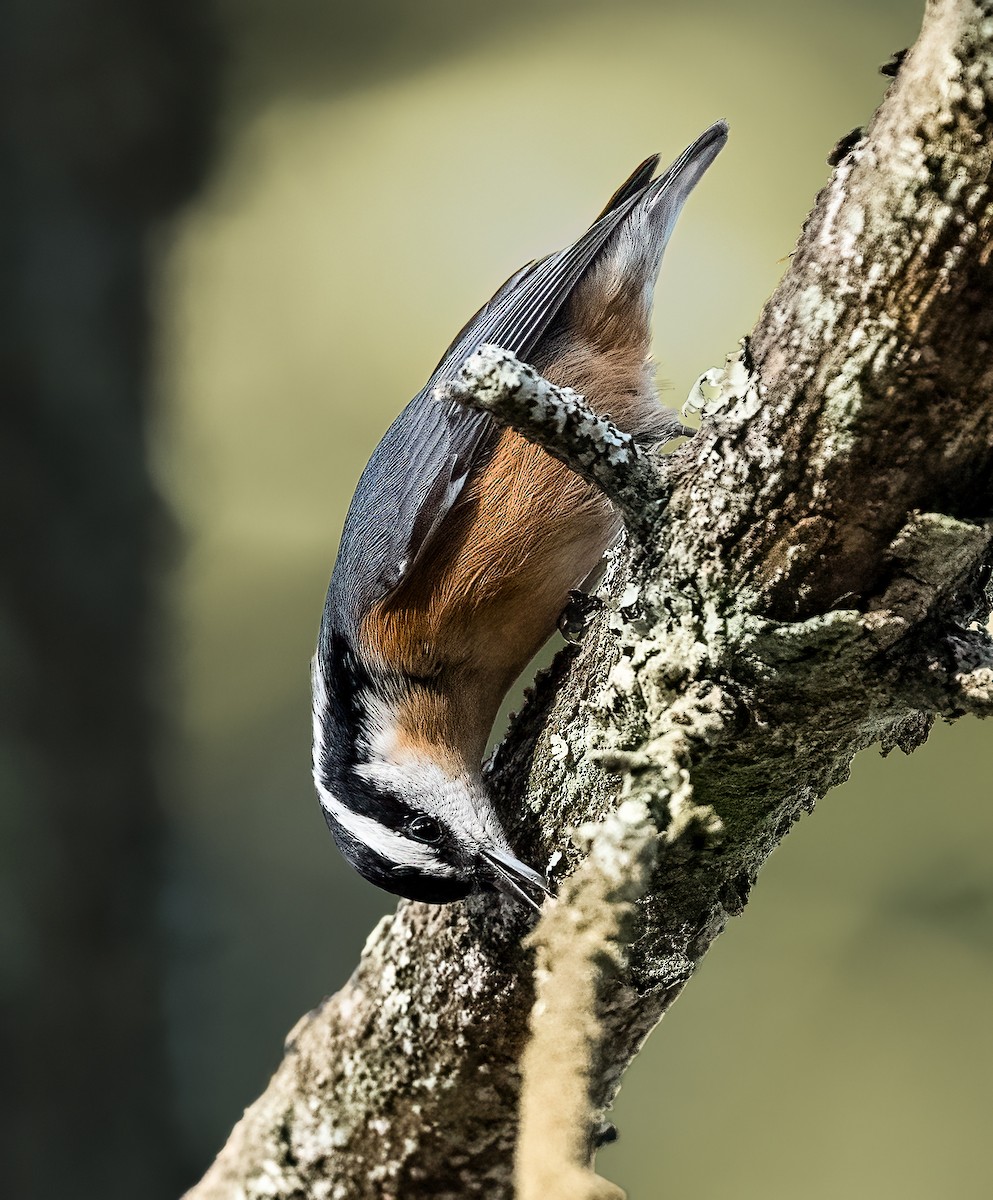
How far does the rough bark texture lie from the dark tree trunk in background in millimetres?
1738

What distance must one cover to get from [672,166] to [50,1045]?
2455 mm

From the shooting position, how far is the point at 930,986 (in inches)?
84.3

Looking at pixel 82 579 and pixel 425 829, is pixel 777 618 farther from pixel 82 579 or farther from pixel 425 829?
pixel 82 579

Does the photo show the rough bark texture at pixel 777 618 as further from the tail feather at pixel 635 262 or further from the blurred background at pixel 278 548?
the blurred background at pixel 278 548

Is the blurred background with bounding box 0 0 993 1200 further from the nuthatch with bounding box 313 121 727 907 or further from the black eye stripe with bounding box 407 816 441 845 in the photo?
the black eye stripe with bounding box 407 816 441 845

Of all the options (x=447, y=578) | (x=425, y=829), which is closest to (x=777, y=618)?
(x=425, y=829)

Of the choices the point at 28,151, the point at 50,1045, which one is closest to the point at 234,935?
the point at 50,1045

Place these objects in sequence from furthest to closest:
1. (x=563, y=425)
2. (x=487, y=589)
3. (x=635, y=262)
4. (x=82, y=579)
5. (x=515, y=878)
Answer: (x=82, y=579) < (x=635, y=262) < (x=487, y=589) < (x=515, y=878) < (x=563, y=425)

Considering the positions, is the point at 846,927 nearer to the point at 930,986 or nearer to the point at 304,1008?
the point at 930,986

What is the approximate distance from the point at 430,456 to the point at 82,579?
148 centimetres

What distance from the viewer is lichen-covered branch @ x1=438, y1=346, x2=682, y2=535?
751 mm

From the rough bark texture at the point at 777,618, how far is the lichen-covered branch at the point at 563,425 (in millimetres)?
26

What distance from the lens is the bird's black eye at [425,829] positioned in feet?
4.00

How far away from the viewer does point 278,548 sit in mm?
2723
